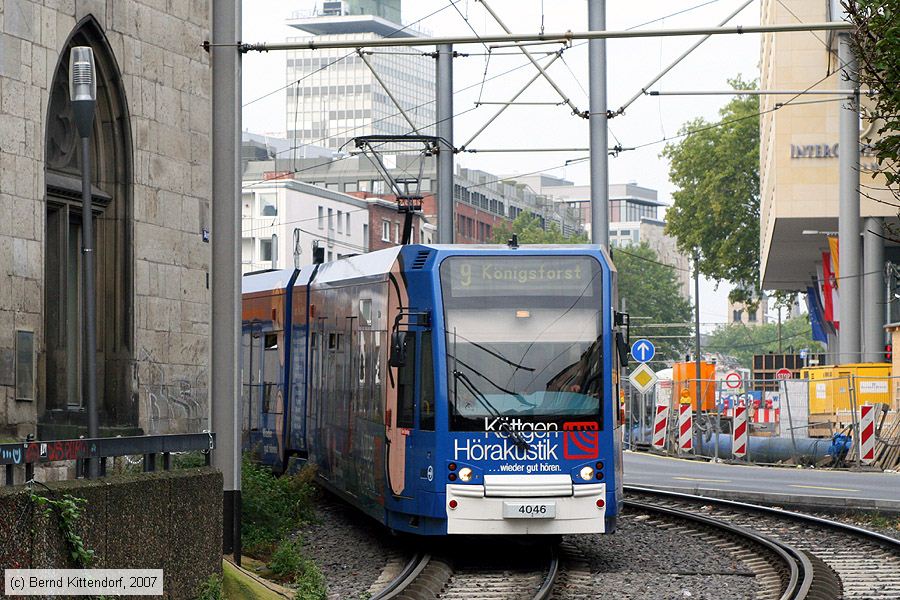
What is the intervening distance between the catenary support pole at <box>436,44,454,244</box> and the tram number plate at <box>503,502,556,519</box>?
12011 millimetres

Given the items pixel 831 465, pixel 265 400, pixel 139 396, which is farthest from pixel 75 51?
pixel 831 465

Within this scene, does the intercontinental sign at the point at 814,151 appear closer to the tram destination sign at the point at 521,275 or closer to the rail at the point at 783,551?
the rail at the point at 783,551

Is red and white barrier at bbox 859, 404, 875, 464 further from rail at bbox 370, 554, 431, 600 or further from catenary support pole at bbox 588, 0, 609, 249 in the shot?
rail at bbox 370, 554, 431, 600

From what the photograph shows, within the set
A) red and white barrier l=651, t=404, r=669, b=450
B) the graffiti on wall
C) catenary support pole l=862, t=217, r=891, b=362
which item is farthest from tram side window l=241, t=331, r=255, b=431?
catenary support pole l=862, t=217, r=891, b=362

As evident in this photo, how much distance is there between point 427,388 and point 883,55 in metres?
6.32

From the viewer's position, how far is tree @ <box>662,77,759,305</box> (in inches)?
3095

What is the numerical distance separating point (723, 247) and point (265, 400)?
5746 cm

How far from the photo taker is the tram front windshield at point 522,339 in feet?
50.0

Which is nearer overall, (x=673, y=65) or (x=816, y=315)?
(x=673, y=65)

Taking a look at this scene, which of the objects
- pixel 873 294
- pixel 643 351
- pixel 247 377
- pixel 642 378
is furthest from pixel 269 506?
pixel 873 294

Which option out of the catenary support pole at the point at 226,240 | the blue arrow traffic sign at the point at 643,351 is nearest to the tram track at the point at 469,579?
the catenary support pole at the point at 226,240

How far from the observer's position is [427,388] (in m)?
15.3

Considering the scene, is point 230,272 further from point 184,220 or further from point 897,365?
point 897,365

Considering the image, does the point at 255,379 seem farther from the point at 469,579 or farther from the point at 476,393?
the point at 469,579
